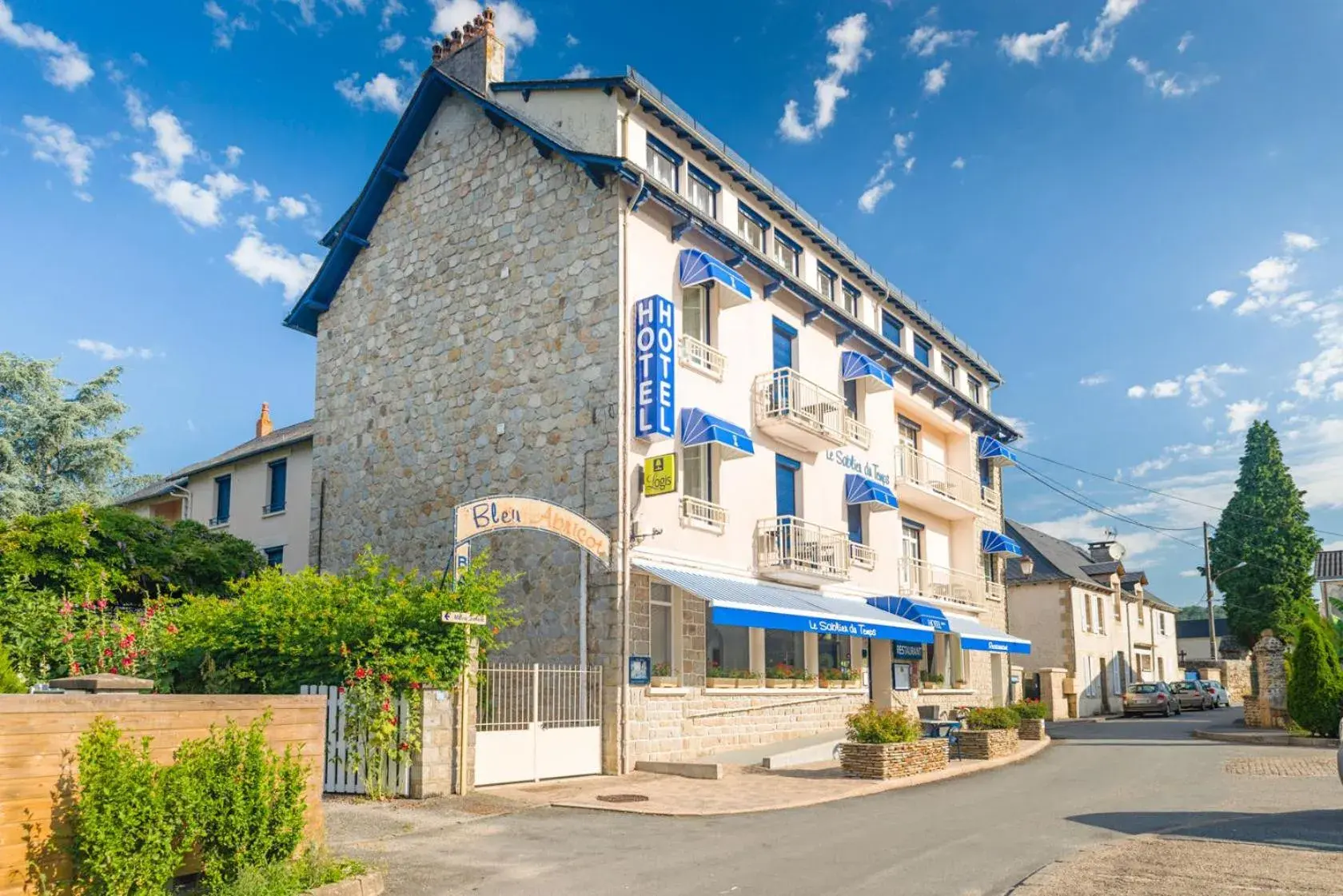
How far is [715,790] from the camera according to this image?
15.4 meters

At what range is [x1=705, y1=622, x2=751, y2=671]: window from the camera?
67.2ft

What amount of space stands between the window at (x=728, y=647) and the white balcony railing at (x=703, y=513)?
6.20 ft

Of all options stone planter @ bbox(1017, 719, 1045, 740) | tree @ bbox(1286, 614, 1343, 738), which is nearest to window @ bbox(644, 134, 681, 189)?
stone planter @ bbox(1017, 719, 1045, 740)

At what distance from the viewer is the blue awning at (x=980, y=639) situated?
2762 cm

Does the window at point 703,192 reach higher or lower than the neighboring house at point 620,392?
higher

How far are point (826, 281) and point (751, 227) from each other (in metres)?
A: 3.72

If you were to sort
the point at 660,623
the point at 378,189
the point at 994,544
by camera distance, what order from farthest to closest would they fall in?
the point at 994,544
the point at 378,189
the point at 660,623

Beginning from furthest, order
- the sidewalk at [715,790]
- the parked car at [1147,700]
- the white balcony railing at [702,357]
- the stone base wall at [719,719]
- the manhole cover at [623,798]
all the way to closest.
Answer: the parked car at [1147,700]
the white balcony railing at [702,357]
the stone base wall at [719,719]
the manhole cover at [623,798]
the sidewalk at [715,790]

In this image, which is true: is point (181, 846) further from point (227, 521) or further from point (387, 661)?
point (227, 521)

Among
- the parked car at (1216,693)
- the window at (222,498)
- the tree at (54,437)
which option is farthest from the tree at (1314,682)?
the tree at (54,437)

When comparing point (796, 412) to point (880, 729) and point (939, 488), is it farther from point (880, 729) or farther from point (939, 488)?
point (939, 488)

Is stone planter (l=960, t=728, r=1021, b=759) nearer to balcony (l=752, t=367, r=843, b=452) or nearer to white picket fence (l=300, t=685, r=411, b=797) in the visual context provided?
balcony (l=752, t=367, r=843, b=452)

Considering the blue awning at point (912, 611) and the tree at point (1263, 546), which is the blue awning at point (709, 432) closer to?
the blue awning at point (912, 611)

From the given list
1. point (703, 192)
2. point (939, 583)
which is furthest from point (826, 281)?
point (939, 583)
